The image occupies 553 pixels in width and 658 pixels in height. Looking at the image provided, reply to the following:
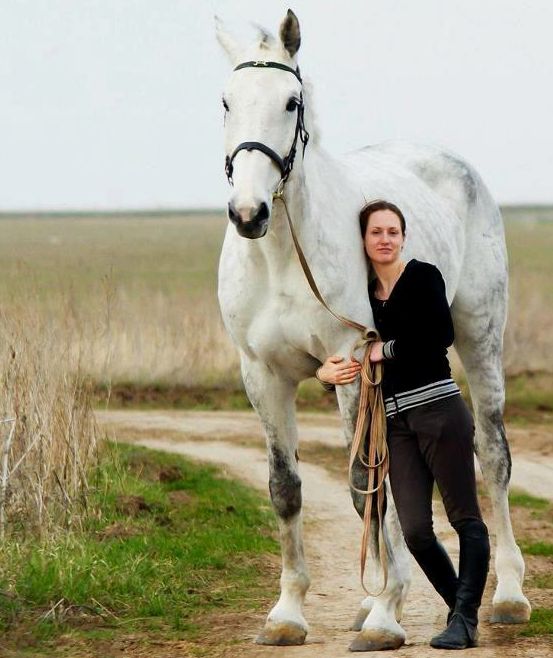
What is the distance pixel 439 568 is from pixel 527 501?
4.86 meters

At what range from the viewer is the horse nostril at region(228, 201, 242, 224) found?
5241mm

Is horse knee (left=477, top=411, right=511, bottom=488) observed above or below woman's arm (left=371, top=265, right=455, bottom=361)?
below

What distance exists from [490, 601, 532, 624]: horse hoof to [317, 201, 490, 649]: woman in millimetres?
791

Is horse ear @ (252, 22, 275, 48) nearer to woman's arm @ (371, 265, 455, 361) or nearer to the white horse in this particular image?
the white horse

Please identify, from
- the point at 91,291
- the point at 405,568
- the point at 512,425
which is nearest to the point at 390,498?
the point at 405,568

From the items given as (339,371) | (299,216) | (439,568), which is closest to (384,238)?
(299,216)

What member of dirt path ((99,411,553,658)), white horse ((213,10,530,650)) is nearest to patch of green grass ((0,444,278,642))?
dirt path ((99,411,553,658))

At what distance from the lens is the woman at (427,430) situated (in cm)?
577

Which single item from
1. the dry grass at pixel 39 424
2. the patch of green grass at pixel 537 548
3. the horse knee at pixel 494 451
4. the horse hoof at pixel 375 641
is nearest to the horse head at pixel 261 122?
the horse hoof at pixel 375 641

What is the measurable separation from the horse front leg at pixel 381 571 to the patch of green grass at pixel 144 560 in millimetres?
946

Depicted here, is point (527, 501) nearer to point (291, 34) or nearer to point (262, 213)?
point (291, 34)

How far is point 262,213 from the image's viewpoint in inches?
207

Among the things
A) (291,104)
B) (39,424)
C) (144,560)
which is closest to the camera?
(291,104)

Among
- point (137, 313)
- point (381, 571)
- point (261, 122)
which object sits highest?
point (261, 122)
